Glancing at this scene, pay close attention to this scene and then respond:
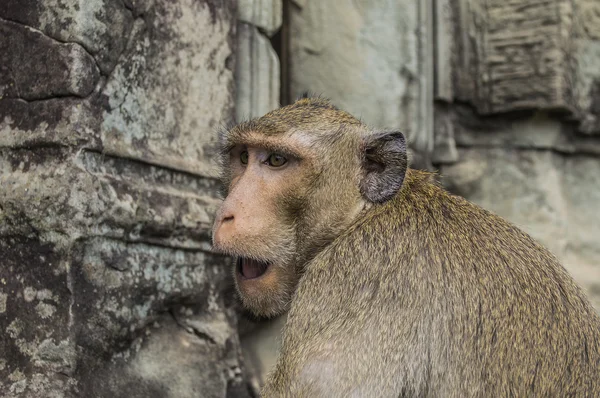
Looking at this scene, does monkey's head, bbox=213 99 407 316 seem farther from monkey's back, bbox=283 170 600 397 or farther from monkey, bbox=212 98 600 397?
monkey's back, bbox=283 170 600 397

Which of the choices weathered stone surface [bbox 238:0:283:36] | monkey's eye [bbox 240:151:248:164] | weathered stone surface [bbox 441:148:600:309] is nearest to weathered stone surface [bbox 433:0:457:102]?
weathered stone surface [bbox 441:148:600:309]

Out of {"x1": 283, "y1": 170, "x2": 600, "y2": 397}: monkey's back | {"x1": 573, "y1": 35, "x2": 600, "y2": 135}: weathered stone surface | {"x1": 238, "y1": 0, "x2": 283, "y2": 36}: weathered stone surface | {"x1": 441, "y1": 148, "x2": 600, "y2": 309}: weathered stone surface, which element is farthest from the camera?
{"x1": 573, "y1": 35, "x2": 600, "y2": 135}: weathered stone surface

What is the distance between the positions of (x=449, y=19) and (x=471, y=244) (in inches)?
108

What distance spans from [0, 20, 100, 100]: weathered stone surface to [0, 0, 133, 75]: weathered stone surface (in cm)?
3

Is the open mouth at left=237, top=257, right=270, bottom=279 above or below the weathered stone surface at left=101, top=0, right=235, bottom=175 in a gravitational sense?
below

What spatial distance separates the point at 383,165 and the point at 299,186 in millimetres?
339

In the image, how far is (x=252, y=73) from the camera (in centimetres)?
422

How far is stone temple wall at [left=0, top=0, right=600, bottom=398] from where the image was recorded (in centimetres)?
310

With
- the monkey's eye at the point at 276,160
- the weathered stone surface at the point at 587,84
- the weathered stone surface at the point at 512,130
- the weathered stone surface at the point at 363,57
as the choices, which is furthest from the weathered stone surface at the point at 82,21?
the weathered stone surface at the point at 587,84

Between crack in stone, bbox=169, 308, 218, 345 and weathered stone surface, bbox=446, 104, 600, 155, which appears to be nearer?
crack in stone, bbox=169, 308, 218, 345

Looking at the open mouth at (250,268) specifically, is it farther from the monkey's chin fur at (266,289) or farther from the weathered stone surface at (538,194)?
the weathered stone surface at (538,194)

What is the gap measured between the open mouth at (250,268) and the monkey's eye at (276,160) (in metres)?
0.37

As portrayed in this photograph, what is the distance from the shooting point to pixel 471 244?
9.70ft

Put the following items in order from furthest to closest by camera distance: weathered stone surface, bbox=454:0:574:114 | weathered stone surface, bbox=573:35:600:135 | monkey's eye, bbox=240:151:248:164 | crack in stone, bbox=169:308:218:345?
weathered stone surface, bbox=573:35:600:135
weathered stone surface, bbox=454:0:574:114
crack in stone, bbox=169:308:218:345
monkey's eye, bbox=240:151:248:164
